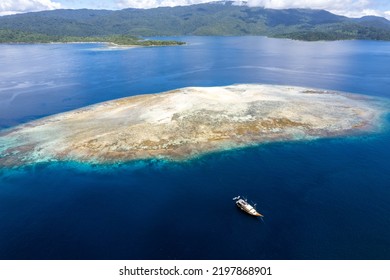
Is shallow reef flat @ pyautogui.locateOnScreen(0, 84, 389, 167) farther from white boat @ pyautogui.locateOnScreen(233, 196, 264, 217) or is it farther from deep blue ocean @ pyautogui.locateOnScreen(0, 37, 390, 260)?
white boat @ pyautogui.locateOnScreen(233, 196, 264, 217)

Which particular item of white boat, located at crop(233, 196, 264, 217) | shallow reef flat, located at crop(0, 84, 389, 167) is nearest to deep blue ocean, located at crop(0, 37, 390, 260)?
white boat, located at crop(233, 196, 264, 217)

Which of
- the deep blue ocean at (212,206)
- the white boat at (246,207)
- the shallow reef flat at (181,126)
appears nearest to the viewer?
the deep blue ocean at (212,206)

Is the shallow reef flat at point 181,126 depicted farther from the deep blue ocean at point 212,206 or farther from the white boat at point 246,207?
the white boat at point 246,207

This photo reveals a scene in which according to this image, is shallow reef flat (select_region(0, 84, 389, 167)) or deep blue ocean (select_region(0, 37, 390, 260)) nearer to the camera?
deep blue ocean (select_region(0, 37, 390, 260))

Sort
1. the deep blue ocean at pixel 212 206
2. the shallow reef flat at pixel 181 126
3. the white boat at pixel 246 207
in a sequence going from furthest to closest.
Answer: the shallow reef flat at pixel 181 126
the white boat at pixel 246 207
the deep blue ocean at pixel 212 206

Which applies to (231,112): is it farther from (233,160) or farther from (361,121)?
(361,121)

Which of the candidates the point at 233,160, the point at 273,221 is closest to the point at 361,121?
the point at 233,160

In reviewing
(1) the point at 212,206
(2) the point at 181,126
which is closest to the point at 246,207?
(1) the point at 212,206

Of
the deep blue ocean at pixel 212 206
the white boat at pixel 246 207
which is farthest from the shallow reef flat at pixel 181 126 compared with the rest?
the white boat at pixel 246 207
